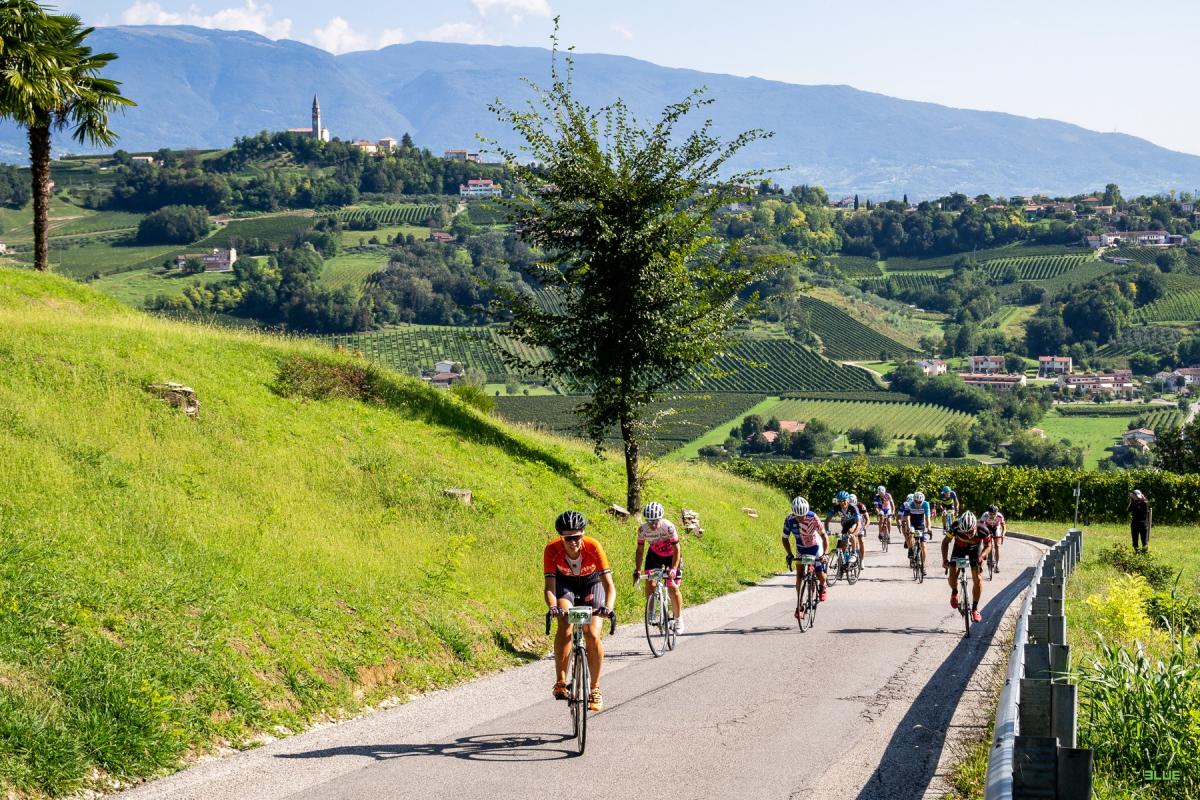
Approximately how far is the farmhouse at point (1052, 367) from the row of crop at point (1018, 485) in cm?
13543

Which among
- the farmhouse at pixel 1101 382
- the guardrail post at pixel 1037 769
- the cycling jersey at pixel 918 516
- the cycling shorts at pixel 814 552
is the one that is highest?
the guardrail post at pixel 1037 769

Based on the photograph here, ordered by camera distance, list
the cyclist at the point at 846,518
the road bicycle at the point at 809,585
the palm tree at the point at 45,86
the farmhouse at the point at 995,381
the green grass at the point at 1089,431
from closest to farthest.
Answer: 1. the road bicycle at the point at 809,585
2. the cyclist at the point at 846,518
3. the palm tree at the point at 45,86
4. the green grass at the point at 1089,431
5. the farmhouse at the point at 995,381

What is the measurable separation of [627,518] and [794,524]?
8.48m

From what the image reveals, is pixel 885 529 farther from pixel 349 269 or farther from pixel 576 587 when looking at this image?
pixel 349 269

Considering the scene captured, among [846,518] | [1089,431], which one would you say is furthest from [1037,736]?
[1089,431]

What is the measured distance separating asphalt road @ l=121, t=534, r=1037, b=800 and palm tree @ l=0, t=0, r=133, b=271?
2323cm

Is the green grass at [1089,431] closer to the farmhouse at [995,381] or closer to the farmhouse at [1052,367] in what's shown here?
the farmhouse at [995,381]

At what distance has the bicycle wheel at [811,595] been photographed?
1789cm

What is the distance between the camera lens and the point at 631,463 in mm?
27234

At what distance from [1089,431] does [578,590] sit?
142188 millimetres

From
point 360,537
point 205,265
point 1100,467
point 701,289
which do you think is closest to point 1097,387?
point 1100,467

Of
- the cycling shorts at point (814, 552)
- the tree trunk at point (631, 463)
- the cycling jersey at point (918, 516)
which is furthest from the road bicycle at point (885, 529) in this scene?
the cycling shorts at point (814, 552)

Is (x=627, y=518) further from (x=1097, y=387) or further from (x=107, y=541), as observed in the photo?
(x=1097, y=387)

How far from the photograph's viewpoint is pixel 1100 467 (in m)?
114
